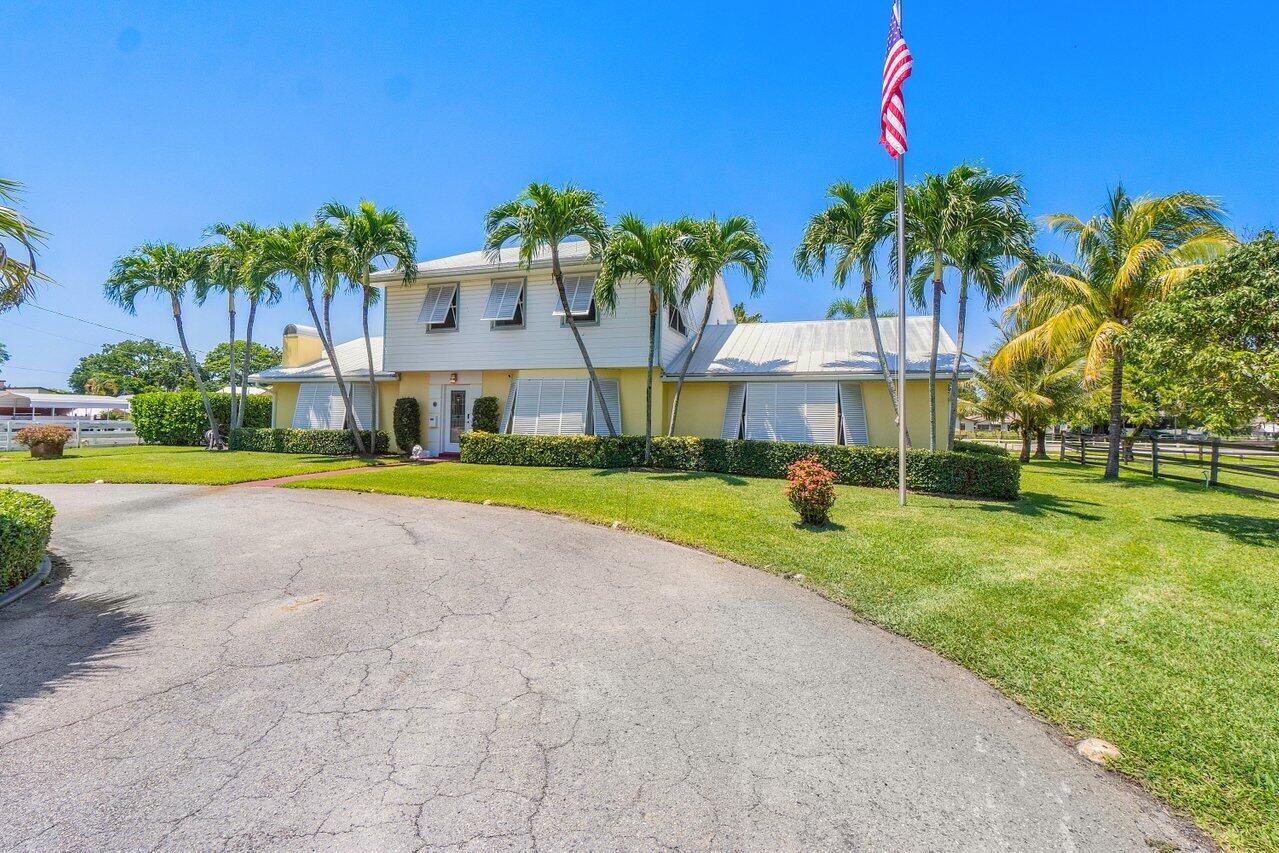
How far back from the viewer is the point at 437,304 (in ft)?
58.1

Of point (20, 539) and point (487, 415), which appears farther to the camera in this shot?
point (487, 415)

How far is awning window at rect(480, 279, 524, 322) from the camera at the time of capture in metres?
16.8

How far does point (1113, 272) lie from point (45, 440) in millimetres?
32246

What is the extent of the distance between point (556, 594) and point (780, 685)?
2395mm

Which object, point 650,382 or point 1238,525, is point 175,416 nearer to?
point 650,382

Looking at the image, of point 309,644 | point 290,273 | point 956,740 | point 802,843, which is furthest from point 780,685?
point 290,273

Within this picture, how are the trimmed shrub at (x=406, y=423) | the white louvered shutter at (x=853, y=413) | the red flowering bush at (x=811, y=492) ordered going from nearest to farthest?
1. the red flowering bush at (x=811, y=492)
2. the white louvered shutter at (x=853, y=413)
3. the trimmed shrub at (x=406, y=423)

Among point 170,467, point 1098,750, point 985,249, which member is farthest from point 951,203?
point 170,467

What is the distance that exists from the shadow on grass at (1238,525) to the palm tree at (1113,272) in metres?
5.20

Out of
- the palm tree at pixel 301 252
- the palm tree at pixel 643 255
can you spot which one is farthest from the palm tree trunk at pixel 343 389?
the palm tree at pixel 643 255

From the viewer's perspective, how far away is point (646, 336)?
15.6 meters

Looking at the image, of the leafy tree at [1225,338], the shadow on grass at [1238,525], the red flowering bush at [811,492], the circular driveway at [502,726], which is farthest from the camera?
the shadow on grass at [1238,525]

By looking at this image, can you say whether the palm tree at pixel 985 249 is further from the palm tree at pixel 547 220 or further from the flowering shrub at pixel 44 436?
the flowering shrub at pixel 44 436

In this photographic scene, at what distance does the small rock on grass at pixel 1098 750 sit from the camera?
291 cm
